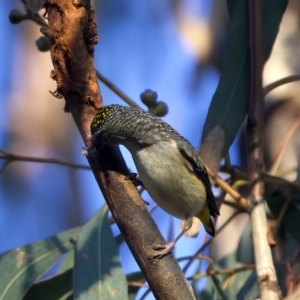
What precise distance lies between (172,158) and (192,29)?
2.99 meters

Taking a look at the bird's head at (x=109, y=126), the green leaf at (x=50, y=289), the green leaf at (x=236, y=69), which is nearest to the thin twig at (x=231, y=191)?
the green leaf at (x=236, y=69)

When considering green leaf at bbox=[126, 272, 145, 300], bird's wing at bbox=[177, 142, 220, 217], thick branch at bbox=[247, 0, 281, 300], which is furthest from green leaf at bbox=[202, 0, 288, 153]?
green leaf at bbox=[126, 272, 145, 300]

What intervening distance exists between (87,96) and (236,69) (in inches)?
33.0

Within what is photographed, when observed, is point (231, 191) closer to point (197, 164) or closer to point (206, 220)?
point (197, 164)

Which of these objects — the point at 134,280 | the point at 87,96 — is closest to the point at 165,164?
the point at 87,96

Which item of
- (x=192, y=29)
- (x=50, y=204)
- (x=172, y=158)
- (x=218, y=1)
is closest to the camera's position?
(x=172, y=158)

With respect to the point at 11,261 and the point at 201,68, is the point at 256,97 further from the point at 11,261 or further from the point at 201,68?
the point at 201,68

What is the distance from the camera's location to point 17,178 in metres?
5.47

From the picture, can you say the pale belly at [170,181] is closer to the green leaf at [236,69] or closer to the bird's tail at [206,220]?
the bird's tail at [206,220]

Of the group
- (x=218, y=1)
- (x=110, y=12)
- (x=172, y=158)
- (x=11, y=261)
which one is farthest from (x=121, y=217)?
(x=110, y=12)

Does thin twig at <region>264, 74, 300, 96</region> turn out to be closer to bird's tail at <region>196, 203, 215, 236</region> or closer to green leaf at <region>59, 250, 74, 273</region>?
bird's tail at <region>196, 203, 215, 236</region>

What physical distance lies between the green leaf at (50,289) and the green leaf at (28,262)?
0.05 metres

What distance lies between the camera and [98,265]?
1.86 meters

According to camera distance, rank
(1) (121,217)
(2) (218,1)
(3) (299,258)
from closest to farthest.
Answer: (1) (121,217) → (3) (299,258) → (2) (218,1)
